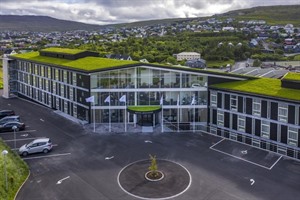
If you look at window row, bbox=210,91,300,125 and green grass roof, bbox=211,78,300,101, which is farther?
green grass roof, bbox=211,78,300,101

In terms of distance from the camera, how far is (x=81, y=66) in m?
42.2

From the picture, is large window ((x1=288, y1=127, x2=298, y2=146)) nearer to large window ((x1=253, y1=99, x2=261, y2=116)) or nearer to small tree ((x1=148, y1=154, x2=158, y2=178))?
large window ((x1=253, y1=99, x2=261, y2=116))

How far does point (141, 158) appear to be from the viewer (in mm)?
29094

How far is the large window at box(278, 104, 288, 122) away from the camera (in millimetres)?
29891

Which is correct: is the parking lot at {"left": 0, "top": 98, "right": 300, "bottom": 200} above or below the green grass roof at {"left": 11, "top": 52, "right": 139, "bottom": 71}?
below

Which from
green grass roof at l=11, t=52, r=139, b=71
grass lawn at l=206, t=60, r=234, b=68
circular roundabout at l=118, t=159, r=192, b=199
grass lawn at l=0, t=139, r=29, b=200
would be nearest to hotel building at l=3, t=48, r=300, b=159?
green grass roof at l=11, t=52, r=139, b=71

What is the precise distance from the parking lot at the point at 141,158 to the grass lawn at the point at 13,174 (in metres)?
0.55

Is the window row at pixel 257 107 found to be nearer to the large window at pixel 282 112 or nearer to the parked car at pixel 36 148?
the large window at pixel 282 112

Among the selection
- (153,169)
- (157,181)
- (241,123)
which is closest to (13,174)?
(153,169)

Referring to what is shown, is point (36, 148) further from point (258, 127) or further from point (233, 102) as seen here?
point (258, 127)

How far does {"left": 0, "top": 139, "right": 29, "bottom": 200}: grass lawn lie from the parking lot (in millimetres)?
548

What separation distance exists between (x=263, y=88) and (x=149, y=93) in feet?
43.2

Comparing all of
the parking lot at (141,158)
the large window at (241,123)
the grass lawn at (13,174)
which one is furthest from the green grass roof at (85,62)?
the grass lawn at (13,174)

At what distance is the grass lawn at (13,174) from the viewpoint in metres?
22.2
